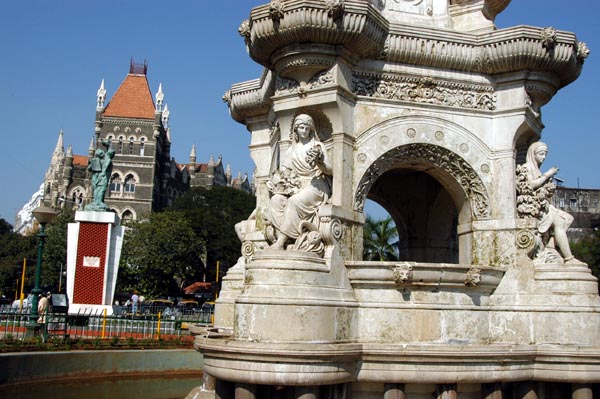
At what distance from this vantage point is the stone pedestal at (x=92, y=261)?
85.4 feet

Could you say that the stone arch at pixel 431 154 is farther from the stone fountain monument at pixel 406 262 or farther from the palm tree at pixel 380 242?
the palm tree at pixel 380 242

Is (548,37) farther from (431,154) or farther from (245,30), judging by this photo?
(245,30)

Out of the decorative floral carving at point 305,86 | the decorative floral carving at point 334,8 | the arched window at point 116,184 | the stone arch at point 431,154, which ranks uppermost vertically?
the arched window at point 116,184

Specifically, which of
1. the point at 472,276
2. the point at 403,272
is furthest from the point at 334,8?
the point at 472,276

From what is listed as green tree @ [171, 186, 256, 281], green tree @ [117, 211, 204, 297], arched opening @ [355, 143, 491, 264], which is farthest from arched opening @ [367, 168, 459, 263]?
green tree @ [171, 186, 256, 281]

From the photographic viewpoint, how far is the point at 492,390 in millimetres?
8297

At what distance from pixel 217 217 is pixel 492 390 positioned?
64.2m

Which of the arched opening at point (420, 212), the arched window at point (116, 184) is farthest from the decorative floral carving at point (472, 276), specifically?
the arched window at point (116, 184)

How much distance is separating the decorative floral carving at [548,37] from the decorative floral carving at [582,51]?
0.96m

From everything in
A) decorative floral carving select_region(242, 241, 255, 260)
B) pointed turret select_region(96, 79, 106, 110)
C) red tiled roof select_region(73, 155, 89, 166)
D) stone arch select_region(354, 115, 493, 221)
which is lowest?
decorative floral carving select_region(242, 241, 255, 260)

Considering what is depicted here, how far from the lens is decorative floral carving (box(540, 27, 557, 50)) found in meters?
9.43

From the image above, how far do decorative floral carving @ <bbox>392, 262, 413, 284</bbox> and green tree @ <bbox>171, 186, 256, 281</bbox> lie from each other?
191ft

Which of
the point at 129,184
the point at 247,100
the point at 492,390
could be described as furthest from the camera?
the point at 129,184

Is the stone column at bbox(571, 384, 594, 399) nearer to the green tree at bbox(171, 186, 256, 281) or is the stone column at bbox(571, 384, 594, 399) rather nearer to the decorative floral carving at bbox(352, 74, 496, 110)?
the decorative floral carving at bbox(352, 74, 496, 110)
